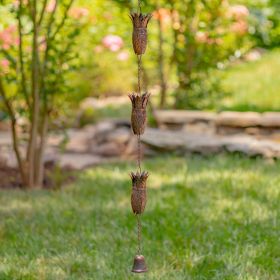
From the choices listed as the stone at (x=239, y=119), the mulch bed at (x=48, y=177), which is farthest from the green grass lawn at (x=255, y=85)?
the mulch bed at (x=48, y=177)

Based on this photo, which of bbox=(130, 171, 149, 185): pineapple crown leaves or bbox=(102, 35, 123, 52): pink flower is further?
bbox=(102, 35, 123, 52): pink flower

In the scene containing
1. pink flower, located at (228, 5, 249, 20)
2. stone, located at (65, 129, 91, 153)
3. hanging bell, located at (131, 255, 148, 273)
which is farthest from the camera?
pink flower, located at (228, 5, 249, 20)

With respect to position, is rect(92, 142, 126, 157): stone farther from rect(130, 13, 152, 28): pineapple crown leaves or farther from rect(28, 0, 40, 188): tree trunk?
rect(130, 13, 152, 28): pineapple crown leaves

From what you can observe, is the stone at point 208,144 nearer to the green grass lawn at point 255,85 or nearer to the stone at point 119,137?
the stone at point 119,137

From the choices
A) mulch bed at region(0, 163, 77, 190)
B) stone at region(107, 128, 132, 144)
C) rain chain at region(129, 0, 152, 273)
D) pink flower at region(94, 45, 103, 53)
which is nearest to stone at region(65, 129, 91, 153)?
stone at region(107, 128, 132, 144)

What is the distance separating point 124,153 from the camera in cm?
671

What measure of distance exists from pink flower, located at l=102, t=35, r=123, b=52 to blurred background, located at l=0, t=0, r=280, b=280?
19 mm

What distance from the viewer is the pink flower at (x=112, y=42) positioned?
373 inches

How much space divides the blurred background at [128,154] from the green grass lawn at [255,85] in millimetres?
33

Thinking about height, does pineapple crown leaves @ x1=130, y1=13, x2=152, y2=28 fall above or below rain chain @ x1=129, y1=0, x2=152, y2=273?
above

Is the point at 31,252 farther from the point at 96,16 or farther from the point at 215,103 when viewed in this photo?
the point at 96,16

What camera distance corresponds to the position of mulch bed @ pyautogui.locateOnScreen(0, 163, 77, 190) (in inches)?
213

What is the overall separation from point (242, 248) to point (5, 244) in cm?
128

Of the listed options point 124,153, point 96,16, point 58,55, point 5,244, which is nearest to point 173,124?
point 124,153
